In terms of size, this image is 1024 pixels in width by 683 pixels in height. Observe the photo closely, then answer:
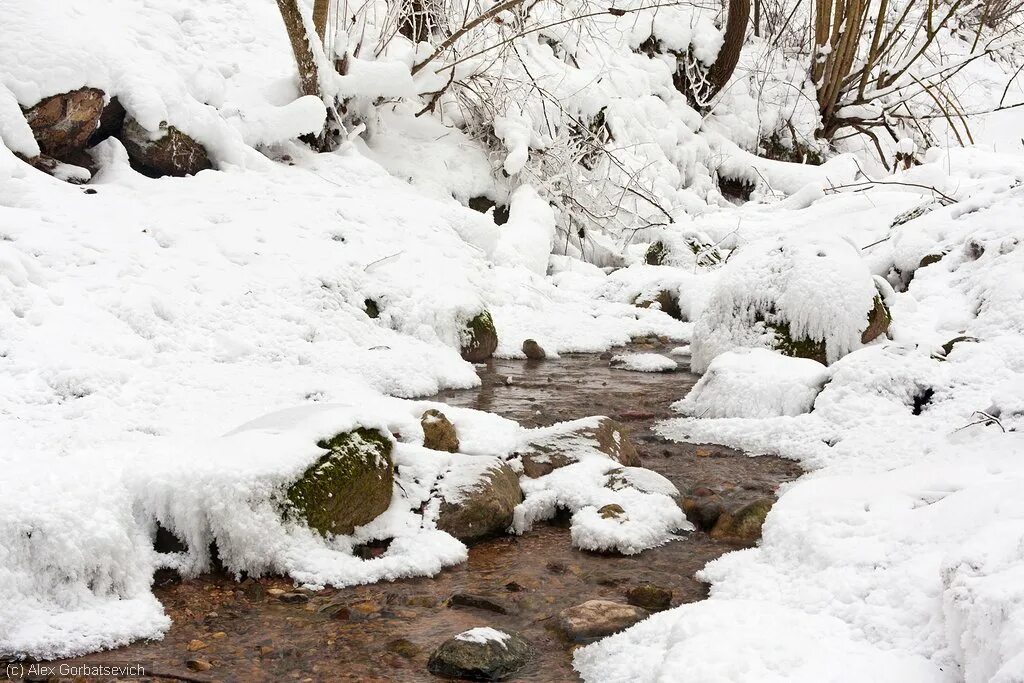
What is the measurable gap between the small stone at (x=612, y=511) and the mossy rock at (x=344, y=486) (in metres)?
0.89

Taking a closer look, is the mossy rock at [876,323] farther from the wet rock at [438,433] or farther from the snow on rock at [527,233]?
the snow on rock at [527,233]

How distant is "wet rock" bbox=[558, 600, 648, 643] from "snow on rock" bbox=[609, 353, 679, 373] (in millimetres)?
3539

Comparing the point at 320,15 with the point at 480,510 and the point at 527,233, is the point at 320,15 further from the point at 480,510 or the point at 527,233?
the point at 480,510

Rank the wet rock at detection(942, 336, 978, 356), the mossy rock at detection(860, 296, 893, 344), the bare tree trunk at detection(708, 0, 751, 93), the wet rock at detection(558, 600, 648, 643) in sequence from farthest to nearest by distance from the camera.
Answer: the bare tree trunk at detection(708, 0, 751, 93), the mossy rock at detection(860, 296, 893, 344), the wet rock at detection(942, 336, 978, 356), the wet rock at detection(558, 600, 648, 643)

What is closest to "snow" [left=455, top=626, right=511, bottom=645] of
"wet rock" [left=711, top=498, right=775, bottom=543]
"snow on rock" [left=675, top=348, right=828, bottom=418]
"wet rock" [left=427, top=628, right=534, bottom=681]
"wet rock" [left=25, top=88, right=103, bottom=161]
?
"wet rock" [left=427, top=628, right=534, bottom=681]

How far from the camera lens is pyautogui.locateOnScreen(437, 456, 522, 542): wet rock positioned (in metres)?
3.55

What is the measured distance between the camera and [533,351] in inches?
265

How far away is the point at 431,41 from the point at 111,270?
4949 millimetres

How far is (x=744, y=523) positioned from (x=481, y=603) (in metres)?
1.21

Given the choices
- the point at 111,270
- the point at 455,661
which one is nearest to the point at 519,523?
the point at 455,661

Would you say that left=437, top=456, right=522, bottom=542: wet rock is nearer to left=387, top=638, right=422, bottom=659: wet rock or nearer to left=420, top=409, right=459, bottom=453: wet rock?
left=420, top=409, right=459, bottom=453: wet rock

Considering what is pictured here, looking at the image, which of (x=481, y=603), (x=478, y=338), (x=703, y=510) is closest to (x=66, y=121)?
(x=478, y=338)

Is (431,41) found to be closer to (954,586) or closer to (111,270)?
(111,270)

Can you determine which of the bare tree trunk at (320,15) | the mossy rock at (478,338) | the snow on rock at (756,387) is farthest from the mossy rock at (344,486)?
the bare tree trunk at (320,15)
